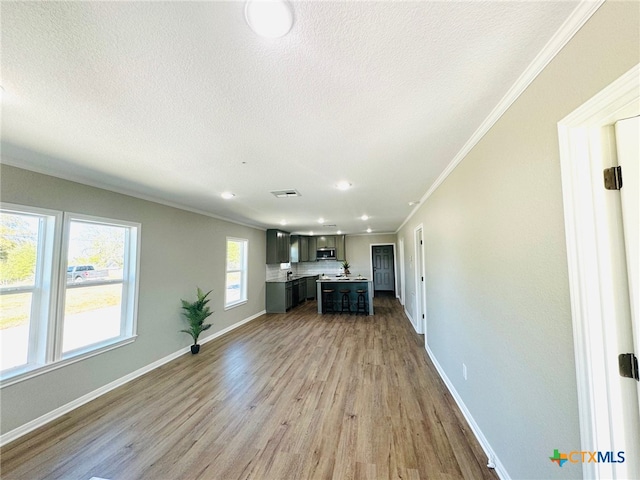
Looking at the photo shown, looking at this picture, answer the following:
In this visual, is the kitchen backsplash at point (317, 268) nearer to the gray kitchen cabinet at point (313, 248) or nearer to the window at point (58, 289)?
the gray kitchen cabinet at point (313, 248)

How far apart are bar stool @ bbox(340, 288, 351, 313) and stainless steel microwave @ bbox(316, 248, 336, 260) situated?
7.42 ft

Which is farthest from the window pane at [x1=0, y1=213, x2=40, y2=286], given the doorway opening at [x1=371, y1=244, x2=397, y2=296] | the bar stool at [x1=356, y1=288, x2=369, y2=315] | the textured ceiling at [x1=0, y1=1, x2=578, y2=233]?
the doorway opening at [x1=371, y1=244, x2=397, y2=296]

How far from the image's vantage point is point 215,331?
478 centimetres

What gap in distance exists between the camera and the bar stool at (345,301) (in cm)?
660

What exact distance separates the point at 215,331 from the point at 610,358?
204 inches

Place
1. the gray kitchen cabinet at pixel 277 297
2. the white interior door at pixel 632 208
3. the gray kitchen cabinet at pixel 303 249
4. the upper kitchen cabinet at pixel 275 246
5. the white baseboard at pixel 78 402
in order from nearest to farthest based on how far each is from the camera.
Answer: the white interior door at pixel 632 208, the white baseboard at pixel 78 402, the gray kitchen cabinet at pixel 277 297, the upper kitchen cabinet at pixel 275 246, the gray kitchen cabinet at pixel 303 249

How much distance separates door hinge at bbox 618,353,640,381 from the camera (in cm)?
88

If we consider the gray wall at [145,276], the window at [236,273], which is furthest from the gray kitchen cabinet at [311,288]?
the gray wall at [145,276]

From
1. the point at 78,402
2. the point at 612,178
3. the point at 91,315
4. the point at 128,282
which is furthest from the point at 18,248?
the point at 612,178

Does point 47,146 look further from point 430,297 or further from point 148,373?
point 430,297

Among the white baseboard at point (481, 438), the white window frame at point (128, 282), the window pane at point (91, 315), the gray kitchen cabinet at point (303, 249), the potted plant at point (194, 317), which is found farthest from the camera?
the gray kitchen cabinet at point (303, 249)

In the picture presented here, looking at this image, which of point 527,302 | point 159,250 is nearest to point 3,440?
point 159,250

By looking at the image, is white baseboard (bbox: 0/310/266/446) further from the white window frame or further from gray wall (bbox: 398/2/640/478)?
gray wall (bbox: 398/2/640/478)

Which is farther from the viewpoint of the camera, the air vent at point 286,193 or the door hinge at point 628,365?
the air vent at point 286,193
